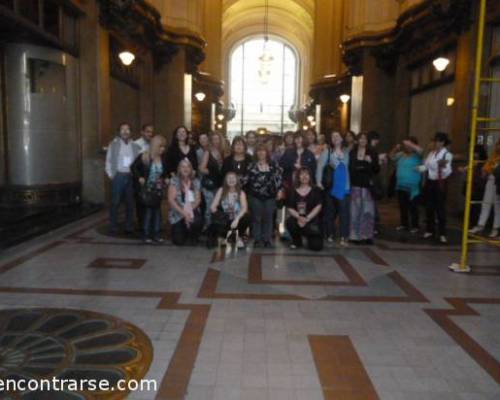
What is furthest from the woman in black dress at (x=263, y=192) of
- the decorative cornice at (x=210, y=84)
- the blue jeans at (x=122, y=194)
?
the decorative cornice at (x=210, y=84)

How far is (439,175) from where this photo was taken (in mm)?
7840

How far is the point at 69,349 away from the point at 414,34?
13.1 m

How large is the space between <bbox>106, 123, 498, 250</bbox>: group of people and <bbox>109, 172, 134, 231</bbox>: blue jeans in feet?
0.05

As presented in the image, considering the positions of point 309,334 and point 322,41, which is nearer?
point 309,334

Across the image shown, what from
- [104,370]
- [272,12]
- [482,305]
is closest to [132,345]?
[104,370]

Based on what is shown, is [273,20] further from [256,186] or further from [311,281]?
[311,281]

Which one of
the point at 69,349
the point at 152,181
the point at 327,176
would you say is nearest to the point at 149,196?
the point at 152,181

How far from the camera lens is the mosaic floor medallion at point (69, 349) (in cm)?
309

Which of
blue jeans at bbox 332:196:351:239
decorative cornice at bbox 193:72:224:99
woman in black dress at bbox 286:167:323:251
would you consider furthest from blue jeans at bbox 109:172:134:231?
decorative cornice at bbox 193:72:224:99

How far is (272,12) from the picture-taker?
39.5 m

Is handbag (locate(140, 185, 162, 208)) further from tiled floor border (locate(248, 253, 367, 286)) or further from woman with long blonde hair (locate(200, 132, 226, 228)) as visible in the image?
tiled floor border (locate(248, 253, 367, 286))

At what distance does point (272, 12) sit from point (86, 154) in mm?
32316

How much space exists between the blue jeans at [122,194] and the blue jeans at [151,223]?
560 mm

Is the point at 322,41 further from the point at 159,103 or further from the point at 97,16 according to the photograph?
the point at 97,16
